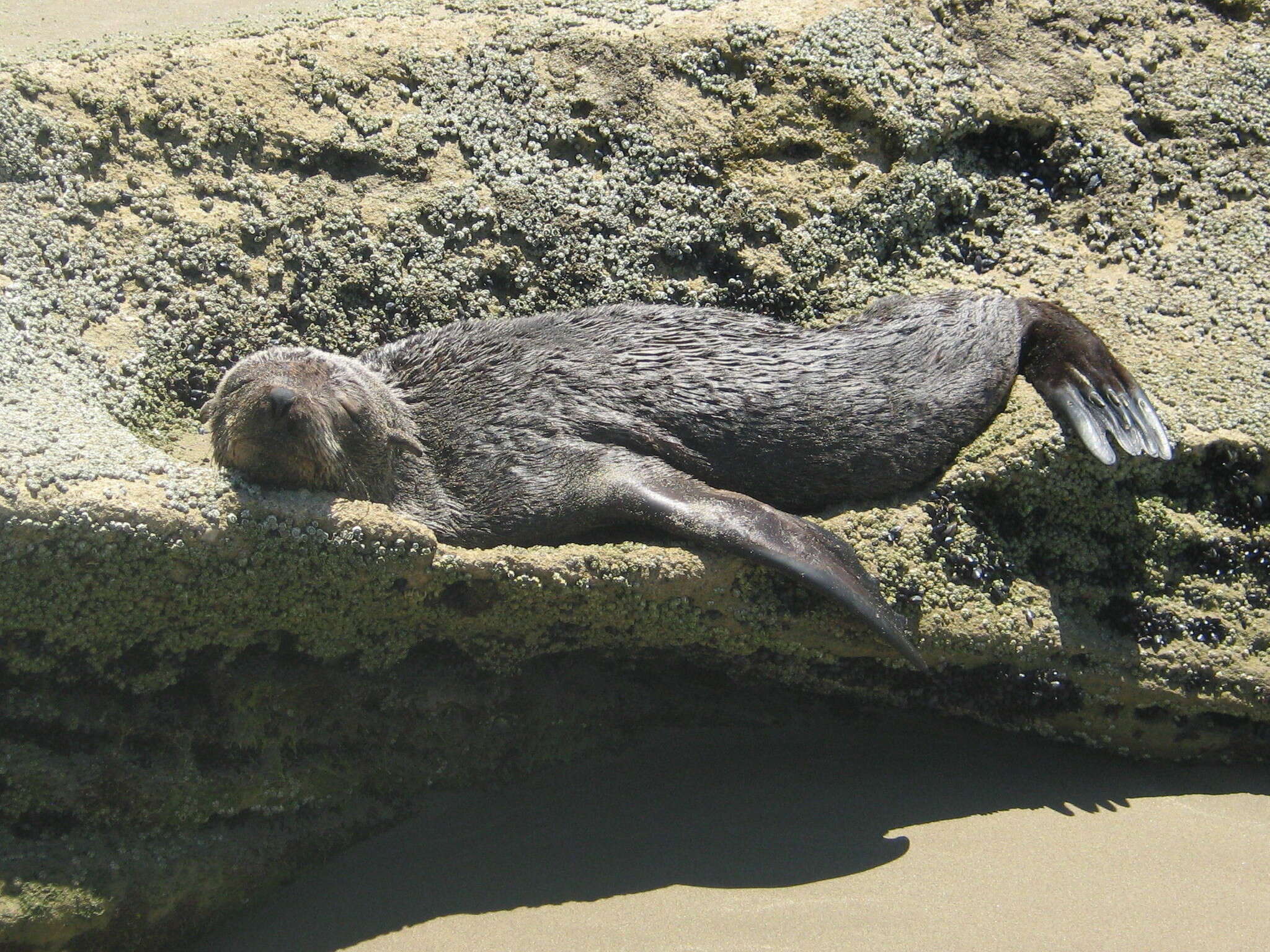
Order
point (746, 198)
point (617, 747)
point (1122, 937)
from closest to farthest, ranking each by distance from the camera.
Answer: point (1122, 937) → point (617, 747) → point (746, 198)

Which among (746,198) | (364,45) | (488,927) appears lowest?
(488,927)

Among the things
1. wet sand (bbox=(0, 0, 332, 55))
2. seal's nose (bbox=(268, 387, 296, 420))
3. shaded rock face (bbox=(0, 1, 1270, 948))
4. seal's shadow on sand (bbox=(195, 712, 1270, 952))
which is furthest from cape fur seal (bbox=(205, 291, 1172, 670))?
wet sand (bbox=(0, 0, 332, 55))

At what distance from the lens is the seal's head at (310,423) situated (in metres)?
4.19

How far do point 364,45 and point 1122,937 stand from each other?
5.24 metres

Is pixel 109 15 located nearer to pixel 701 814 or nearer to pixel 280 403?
pixel 280 403

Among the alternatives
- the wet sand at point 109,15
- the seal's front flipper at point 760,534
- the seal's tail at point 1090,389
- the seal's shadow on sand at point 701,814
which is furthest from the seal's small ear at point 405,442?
the wet sand at point 109,15

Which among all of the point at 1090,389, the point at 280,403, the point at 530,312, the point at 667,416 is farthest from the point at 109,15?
the point at 1090,389

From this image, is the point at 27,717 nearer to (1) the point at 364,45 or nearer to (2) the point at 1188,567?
(1) the point at 364,45

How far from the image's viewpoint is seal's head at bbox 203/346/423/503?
419 cm

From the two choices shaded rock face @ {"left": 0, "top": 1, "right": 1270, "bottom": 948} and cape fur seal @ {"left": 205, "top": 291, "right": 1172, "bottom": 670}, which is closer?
shaded rock face @ {"left": 0, "top": 1, "right": 1270, "bottom": 948}

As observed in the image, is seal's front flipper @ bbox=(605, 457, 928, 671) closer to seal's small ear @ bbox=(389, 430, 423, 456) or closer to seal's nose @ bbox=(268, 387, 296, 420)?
seal's small ear @ bbox=(389, 430, 423, 456)

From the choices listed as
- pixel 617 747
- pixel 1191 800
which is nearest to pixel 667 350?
pixel 617 747

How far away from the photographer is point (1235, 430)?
490 centimetres

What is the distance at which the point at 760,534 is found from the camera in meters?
4.23
